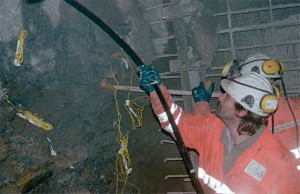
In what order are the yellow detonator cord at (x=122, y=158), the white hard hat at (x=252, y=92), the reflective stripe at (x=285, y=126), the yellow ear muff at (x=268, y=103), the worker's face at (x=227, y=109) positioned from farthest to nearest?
the yellow detonator cord at (x=122, y=158), the reflective stripe at (x=285, y=126), the worker's face at (x=227, y=109), the white hard hat at (x=252, y=92), the yellow ear muff at (x=268, y=103)

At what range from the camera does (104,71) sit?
4.22 meters

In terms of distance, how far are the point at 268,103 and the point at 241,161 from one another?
583mm

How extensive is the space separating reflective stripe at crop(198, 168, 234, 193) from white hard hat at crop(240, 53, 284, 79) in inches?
45.5

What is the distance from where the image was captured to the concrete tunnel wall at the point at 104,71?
12.0 ft

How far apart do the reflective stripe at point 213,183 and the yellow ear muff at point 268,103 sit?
32.0 inches

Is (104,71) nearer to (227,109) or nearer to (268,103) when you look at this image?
(227,109)

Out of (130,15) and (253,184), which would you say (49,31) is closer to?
(130,15)

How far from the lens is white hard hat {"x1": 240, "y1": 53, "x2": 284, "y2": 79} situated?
379 cm

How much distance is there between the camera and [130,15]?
14.3ft

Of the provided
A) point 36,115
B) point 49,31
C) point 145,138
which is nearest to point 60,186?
point 36,115

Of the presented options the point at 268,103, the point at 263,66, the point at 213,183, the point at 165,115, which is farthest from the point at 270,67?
the point at 213,183

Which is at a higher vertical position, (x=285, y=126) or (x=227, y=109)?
(x=227, y=109)

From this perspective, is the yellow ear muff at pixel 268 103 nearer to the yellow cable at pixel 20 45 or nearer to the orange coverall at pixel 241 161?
the orange coverall at pixel 241 161

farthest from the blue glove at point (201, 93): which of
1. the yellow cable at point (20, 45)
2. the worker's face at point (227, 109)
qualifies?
the yellow cable at point (20, 45)
